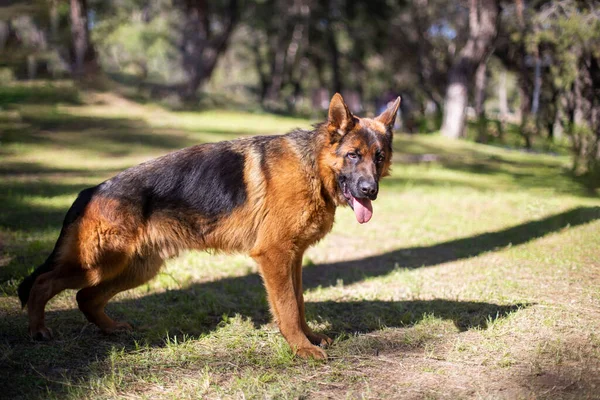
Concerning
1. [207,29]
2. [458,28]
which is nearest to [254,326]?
[207,29]

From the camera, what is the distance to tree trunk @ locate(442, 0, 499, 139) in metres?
21.2

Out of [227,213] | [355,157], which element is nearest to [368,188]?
[355,157]

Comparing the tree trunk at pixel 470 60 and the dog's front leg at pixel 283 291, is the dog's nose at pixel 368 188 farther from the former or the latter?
the tree trunk at pixel 470 60

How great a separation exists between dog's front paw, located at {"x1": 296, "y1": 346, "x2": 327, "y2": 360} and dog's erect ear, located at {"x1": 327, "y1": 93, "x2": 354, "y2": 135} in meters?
1.90

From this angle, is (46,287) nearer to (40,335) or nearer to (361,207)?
(40,335)

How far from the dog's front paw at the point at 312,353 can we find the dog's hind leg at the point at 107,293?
1.60m

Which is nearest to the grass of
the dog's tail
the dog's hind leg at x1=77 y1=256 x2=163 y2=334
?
the dog's hind leg at x1=77 y1=256 x2=163 y2=334

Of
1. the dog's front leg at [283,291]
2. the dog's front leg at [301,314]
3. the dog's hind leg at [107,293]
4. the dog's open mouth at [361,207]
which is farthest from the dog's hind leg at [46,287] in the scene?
the dog's open mouth at [361,207]

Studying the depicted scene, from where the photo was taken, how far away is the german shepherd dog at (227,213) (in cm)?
482

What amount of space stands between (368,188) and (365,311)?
5.86ft

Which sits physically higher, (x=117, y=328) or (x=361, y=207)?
(x=361, y=207)

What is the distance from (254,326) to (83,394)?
1935mm

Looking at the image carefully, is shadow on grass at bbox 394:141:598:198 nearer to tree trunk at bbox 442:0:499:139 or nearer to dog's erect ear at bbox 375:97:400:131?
tree trunk at bbox 442:0:499:139

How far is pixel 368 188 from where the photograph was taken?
4738mm
